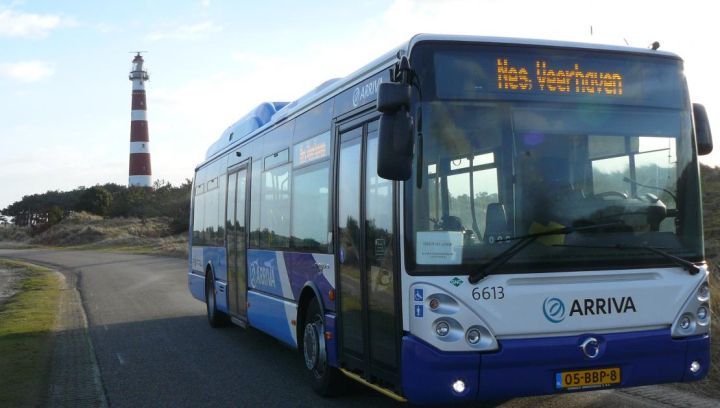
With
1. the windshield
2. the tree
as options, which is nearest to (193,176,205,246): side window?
the windshield

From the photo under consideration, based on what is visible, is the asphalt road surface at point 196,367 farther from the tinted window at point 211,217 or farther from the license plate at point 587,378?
the tinted window at point 211,217

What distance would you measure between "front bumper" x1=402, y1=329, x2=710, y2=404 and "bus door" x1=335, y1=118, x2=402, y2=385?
1.40ft

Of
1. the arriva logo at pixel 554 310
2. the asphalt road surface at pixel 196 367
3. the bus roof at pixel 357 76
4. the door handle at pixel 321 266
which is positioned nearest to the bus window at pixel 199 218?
the asphalt road surface at pixel 196 367

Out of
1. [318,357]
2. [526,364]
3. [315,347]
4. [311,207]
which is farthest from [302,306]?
[526,364]

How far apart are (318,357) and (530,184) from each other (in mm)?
3254

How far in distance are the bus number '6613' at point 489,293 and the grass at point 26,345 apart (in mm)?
4950

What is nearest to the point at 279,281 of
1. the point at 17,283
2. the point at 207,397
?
the point at 207,397

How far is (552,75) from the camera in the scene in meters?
6.41

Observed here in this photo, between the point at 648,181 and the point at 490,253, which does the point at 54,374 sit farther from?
the point at 648,181

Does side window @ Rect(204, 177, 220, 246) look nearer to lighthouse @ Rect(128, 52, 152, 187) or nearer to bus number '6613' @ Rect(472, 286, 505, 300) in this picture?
bus number '6613' @ Rect(472, 286, 505, 300)

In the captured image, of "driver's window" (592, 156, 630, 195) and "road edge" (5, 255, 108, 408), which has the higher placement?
"driver's window" (592, 156, 630, 195)

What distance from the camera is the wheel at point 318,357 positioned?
8078mm

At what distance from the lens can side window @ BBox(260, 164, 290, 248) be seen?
31.7 ft

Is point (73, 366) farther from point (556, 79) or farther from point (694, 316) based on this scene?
point (694, 316)
